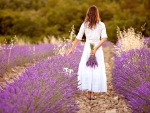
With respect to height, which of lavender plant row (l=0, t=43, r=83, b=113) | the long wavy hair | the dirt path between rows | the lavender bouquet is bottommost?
the dirt path between rows

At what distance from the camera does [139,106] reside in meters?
2.94

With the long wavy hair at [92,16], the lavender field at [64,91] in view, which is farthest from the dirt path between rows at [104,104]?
the long wavy hair at [92,16]

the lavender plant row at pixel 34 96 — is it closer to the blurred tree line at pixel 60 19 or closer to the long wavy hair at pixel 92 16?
the long wavy hair at pixel 92 16

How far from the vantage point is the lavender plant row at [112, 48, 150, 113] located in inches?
117

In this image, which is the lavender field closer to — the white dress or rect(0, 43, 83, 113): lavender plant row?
rect(0, 43, 83, 113): lavender plant row

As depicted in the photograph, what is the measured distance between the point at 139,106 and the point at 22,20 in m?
22.4

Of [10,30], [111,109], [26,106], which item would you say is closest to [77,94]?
[111,109]

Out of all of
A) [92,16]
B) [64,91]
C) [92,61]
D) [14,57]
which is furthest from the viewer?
[14,57]

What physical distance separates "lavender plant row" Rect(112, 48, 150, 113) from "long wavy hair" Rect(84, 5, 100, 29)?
37.6 inches

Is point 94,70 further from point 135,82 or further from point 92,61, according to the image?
point 135,82

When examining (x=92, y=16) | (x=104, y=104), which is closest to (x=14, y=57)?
(x=92, y=16)

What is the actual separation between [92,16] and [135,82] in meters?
1.33

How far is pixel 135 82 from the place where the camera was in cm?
393

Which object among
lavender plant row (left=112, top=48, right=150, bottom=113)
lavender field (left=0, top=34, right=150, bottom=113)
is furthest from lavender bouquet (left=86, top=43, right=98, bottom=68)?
lavender plant row (left=112, top=48, right=150, bottom=113)
